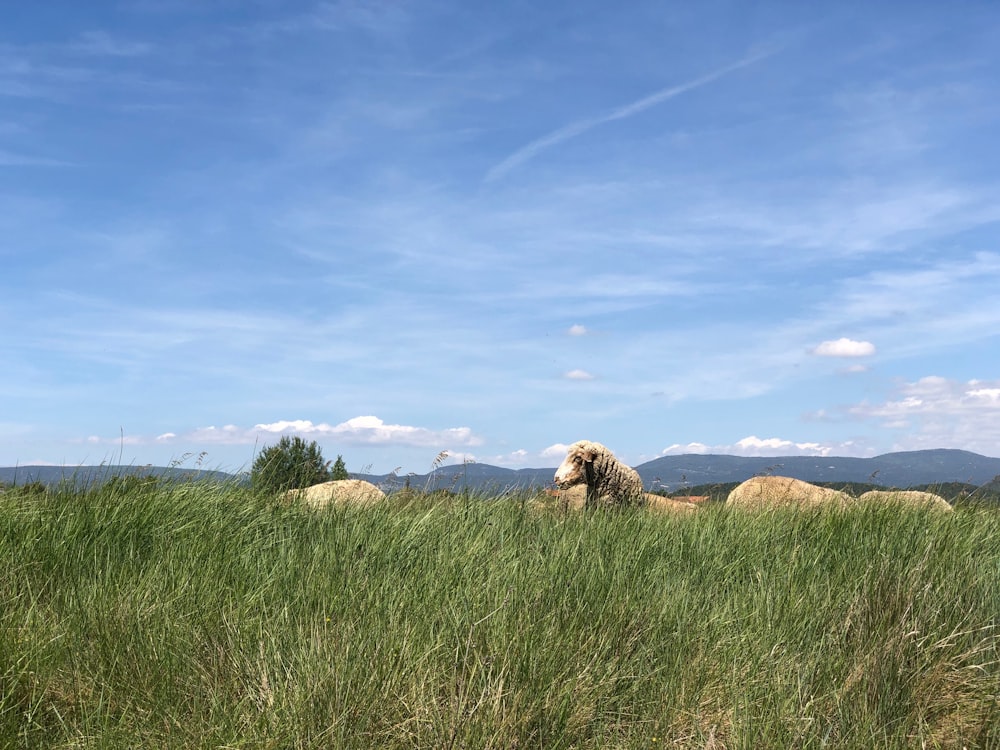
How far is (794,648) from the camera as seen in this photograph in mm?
4156

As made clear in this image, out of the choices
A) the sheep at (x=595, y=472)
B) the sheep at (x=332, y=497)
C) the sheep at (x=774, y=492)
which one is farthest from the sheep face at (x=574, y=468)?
the sheep at (x=332, y=497)

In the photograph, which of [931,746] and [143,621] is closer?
[931,746]

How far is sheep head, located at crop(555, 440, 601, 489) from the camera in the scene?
10.7 metres

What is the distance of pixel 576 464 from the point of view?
35.6 feet

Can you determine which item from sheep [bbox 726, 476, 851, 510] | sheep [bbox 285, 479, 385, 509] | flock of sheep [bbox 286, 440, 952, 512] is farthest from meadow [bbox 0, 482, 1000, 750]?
sheep [bbox 726, 476, 851, 510]

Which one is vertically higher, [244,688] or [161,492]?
[161,492]

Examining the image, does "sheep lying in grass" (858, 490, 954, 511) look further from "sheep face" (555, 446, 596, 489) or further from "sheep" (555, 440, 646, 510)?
"sheep face" (555, 446, 596, 489)

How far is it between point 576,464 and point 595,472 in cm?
28

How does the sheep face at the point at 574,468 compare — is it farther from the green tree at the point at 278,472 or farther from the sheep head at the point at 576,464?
the green tree at the point at 278,472

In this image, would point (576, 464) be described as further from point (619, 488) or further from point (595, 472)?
point (619, 488)

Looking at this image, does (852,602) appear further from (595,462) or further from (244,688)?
(595,462)

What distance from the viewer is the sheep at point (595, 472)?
35.2ft

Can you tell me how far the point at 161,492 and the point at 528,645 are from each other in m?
3.99

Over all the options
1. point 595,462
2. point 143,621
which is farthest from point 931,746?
point 595,462
